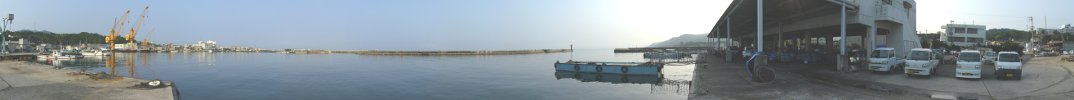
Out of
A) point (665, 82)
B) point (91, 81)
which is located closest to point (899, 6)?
point (665, 82)

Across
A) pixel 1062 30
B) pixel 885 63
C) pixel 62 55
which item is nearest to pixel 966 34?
pixel 1062 30

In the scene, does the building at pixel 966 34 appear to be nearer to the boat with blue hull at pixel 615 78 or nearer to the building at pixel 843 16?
the building at pixel 843 16

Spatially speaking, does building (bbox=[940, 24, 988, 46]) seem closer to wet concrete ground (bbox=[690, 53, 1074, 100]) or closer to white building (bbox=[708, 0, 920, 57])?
white building (bbox=[708, 0, 920, 57])

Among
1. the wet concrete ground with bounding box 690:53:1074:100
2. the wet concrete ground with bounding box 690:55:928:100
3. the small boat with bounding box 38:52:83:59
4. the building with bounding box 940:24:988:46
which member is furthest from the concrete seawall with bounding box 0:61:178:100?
the building with bounding box 940:24:988:46

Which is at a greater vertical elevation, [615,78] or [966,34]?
[966,34]

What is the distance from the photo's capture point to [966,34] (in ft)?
394

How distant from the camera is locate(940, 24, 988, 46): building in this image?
11944 centimetres

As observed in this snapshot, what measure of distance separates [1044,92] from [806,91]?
24.5ft

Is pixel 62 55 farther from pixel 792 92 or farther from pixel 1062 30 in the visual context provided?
pixel 1062 30

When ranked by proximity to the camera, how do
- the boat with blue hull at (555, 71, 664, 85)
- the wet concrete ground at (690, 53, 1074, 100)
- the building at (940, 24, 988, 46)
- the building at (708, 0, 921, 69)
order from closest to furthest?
the wet concrete ground at (690, 53, 1074, 100), the boat with blue hull at (555, 71, 664, 85), the building at (708, 0, 921, 69), the building at (940, 24, 988, 46)

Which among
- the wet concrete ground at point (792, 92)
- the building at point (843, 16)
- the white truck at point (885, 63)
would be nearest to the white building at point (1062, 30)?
the building at point (843, 16)

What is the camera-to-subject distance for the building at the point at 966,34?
392 ft

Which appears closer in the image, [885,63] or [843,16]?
[885,63]

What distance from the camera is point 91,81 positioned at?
28.7m
